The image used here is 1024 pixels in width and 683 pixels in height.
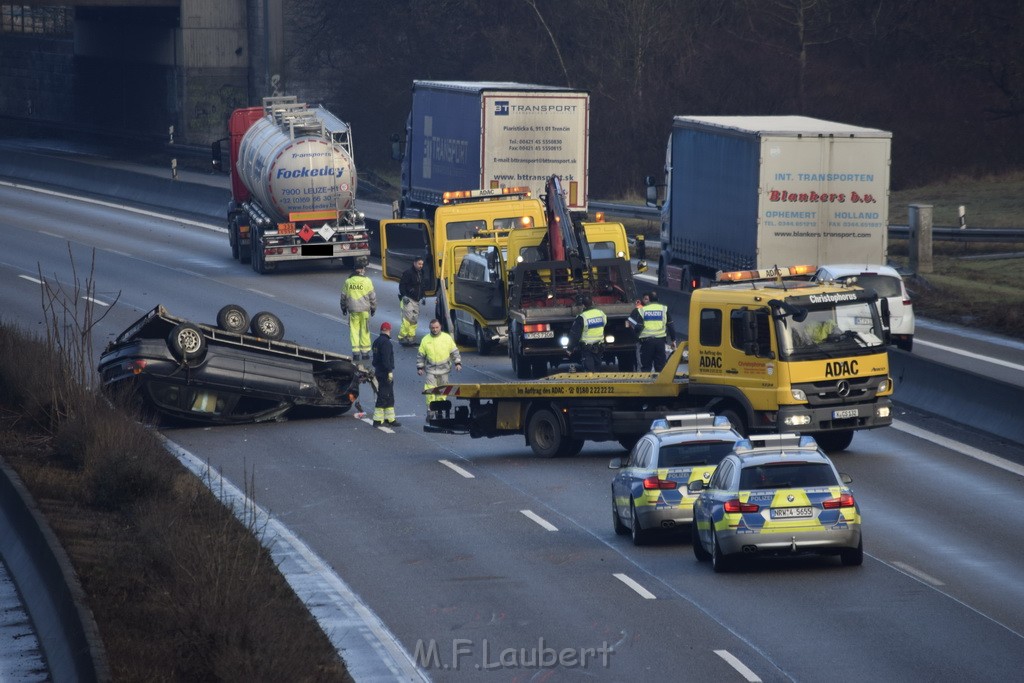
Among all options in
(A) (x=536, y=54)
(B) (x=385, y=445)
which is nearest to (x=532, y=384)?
(B) (x=385, y=445)

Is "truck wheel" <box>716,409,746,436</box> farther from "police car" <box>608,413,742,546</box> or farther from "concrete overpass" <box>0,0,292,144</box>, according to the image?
"concrete overpass" <box>0,0,292,144</box>

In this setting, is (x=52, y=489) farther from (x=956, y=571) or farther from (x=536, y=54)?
(x=536, y=54)

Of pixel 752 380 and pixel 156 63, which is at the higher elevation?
pixel 156 63

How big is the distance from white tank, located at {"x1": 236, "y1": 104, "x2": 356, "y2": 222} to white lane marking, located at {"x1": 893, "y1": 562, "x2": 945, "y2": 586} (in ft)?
94.2

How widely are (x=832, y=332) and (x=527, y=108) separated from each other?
64.8 feet

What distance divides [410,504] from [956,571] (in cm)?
700

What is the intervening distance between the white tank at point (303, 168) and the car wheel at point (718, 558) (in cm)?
2837

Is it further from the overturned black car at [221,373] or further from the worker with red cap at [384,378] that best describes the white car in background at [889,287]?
the overturned black car at [221,373]

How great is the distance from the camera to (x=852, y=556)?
17047mm

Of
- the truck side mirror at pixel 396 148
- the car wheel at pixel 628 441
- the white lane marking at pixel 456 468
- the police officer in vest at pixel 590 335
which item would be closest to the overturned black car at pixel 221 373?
the police officer in vest at pixel 590 335

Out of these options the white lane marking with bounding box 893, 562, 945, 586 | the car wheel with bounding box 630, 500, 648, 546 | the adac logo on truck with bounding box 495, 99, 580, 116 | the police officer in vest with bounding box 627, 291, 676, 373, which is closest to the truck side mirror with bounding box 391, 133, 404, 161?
the adac logo on truck with bounding box 495, 99, 580, 116

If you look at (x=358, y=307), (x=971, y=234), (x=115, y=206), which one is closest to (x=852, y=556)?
(x=358, y=307)

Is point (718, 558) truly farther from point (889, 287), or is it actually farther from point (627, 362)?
point (889, 287)

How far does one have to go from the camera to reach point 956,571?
56.0ft
